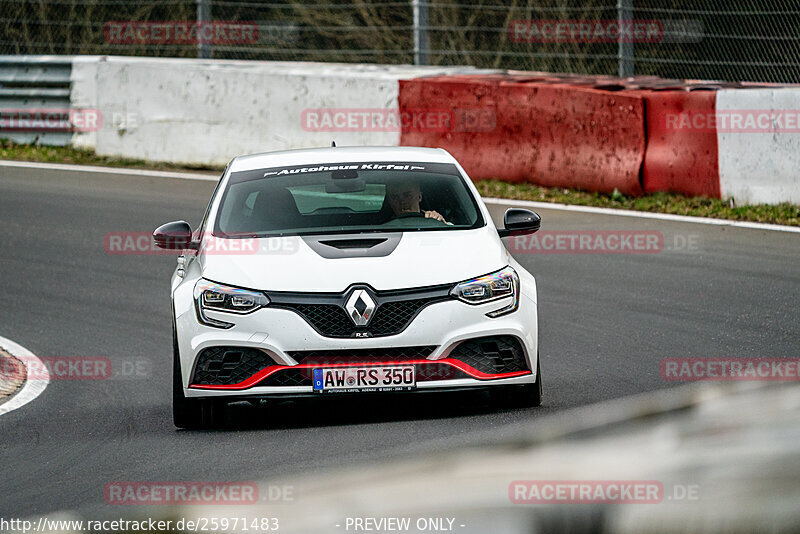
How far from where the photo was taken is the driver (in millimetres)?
8078

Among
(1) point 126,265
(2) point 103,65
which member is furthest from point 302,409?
(2) point 103,65

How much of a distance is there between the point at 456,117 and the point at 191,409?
29.1 ft

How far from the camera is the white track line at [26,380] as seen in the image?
8305 mm

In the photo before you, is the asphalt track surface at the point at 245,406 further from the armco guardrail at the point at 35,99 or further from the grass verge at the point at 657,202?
the armco guardrail at the point at 35,99

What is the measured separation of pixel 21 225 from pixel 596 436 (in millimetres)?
12943

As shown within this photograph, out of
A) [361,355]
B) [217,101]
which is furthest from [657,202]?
[361,355]

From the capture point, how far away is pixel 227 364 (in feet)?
23.4

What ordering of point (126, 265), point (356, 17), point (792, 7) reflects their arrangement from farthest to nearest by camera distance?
1. point (356, 17)
2. point (792, 7)
3. point (126, 265)

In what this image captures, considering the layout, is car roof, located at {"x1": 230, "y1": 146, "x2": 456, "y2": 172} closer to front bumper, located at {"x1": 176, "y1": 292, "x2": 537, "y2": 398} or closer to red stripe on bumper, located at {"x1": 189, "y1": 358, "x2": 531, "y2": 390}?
front bumper, located at {"x1": 176, "y1": 292, "x2": 537, "y2": 398}

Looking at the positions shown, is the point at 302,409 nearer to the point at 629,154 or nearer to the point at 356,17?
the point at 629,154

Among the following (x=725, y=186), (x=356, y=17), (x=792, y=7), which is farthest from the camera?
(x=356, y=17)

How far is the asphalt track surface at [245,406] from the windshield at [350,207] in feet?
3.37

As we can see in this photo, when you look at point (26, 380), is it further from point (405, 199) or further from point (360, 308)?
point (360, 308)

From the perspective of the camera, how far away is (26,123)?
19.5 metres
